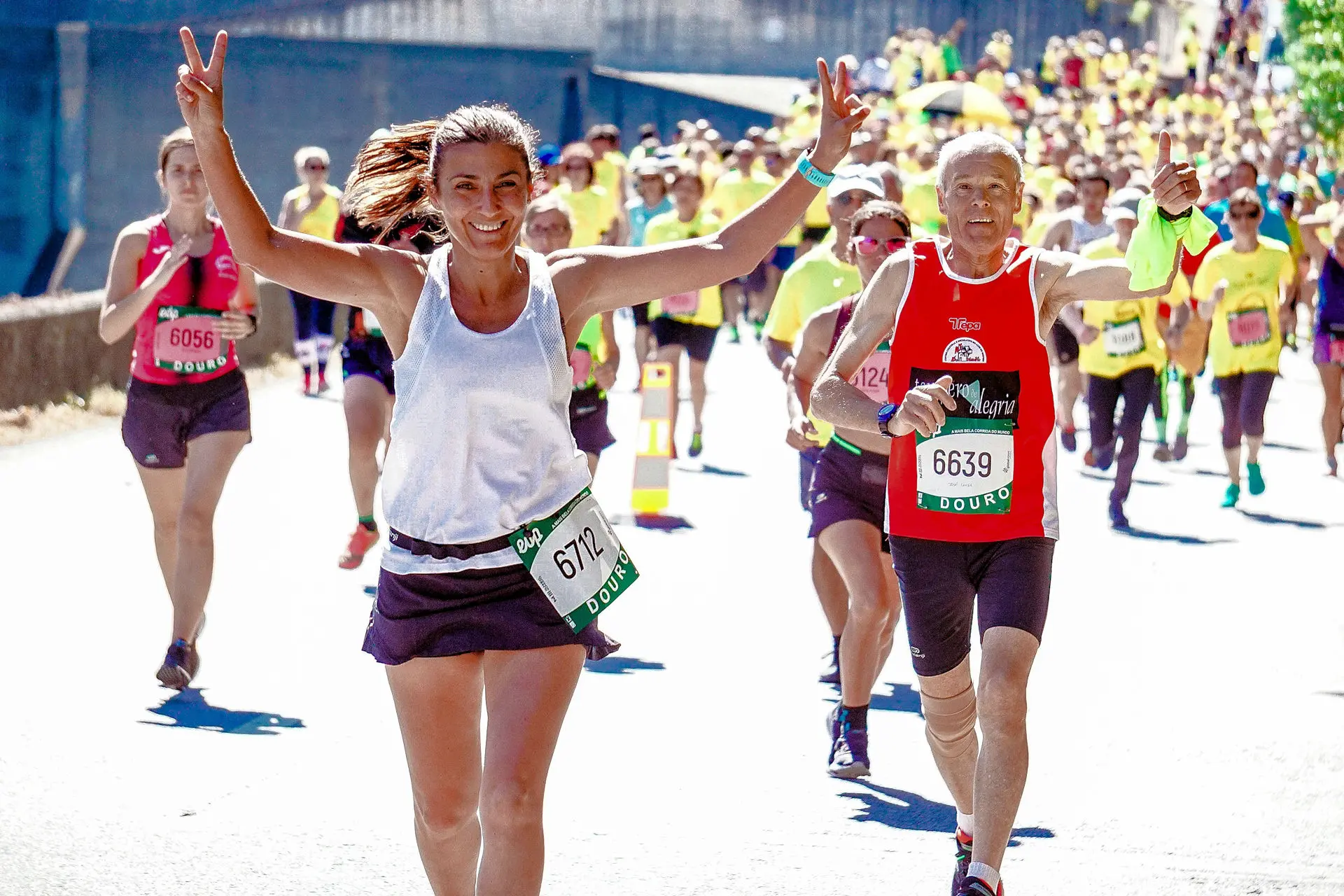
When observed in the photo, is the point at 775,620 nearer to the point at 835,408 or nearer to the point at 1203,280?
the point at 835,408

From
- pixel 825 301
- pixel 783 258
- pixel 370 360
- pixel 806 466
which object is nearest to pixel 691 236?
pixel 370 360

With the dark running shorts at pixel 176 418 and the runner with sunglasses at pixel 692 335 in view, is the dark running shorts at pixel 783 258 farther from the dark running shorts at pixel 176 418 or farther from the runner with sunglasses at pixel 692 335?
the dark running shorts at pixel 176 418

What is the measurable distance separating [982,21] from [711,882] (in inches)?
1635

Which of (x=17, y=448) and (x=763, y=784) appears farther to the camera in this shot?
(x=17, y=448)

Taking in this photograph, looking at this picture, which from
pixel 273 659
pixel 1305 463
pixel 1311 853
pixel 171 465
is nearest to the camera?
pixel 1311 853

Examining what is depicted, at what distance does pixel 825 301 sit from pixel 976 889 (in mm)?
3942

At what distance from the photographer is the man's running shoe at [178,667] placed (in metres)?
7.50

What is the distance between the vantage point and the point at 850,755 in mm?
6691

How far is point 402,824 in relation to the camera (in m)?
6.07

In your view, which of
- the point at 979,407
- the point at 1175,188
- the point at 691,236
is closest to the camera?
the point at 1175,188

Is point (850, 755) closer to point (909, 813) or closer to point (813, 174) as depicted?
point (909, 813)

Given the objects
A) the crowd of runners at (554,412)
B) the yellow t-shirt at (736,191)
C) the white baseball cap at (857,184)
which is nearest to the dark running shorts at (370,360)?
the crowd of runners at (554,412)

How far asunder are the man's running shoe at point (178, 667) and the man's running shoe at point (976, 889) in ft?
11.4

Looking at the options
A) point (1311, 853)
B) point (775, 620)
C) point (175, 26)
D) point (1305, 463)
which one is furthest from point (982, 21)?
point (1311, 853)
